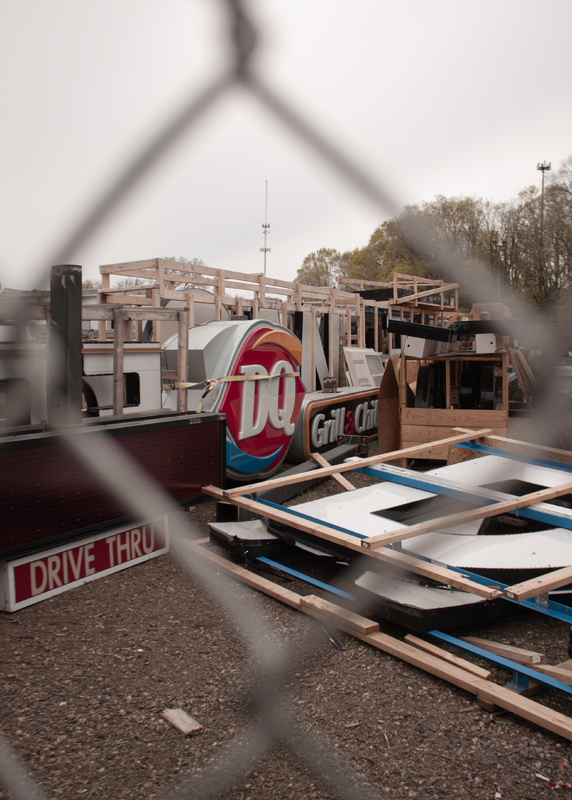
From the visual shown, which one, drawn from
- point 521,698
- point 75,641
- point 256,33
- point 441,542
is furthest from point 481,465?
point 256,33

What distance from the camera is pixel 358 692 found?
7.20 feet

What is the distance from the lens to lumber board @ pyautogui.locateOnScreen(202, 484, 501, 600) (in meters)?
2.34

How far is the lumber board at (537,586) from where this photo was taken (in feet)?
7.20

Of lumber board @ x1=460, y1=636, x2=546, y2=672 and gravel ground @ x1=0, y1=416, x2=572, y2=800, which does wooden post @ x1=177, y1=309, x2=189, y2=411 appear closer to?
gravel ground @ x1=0, y1=416, x2=572, y2=800

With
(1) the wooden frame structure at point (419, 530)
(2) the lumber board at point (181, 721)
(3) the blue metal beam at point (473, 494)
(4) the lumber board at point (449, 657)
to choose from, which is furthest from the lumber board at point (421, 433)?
(2) the lumber board at point (181, 721)

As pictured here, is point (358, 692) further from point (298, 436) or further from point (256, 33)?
point (298, 436)

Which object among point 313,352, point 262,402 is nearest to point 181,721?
point 262,402

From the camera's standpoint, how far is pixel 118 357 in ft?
11.7

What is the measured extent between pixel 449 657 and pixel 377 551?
56 cm

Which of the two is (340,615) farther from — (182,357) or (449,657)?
(182,357)

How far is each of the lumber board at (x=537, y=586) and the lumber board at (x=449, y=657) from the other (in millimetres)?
373

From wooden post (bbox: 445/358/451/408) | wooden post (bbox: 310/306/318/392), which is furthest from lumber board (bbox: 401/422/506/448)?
wooden post (bbox: 310/306/318/392)

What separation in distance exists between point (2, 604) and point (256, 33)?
9.71 feet

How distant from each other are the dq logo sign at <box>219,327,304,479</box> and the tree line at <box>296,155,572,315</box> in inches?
157
